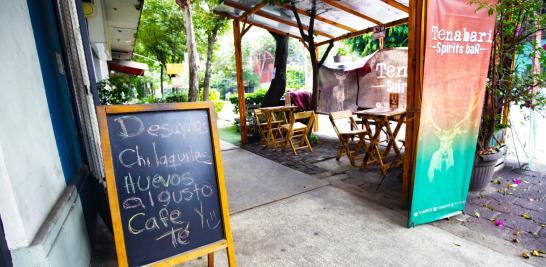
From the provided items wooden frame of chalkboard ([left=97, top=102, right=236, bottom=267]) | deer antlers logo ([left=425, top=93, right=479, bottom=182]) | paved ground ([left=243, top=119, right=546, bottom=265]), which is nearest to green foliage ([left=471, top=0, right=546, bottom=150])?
paved ground ([left=243, top=119, right=546, bottom=265])

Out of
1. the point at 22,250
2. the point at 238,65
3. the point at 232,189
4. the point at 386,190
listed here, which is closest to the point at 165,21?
the point at 238,65

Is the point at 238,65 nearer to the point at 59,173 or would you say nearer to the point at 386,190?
the point at 386,190

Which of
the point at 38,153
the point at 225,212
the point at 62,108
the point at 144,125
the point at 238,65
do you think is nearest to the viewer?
the point at 38,153

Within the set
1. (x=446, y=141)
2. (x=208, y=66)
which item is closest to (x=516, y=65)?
(x=446, y=141)

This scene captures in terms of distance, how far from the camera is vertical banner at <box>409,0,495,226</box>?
100 inches

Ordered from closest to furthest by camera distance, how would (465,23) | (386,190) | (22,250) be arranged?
1. (22,250)
2. (465,23)
3. (386,190)

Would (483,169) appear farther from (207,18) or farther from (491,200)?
(207,18)

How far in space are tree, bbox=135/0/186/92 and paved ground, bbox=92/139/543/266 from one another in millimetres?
12594

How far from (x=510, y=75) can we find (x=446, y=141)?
1669 mm

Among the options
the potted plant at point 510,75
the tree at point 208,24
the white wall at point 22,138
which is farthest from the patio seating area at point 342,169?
the tree at point 208,24

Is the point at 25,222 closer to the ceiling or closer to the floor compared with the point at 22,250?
closer to the ceiling

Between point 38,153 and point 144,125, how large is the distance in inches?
22.2

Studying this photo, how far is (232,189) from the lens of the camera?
4.06 meters

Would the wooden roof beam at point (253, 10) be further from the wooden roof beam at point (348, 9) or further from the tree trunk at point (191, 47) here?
the tree trunk at point (191, 47)
